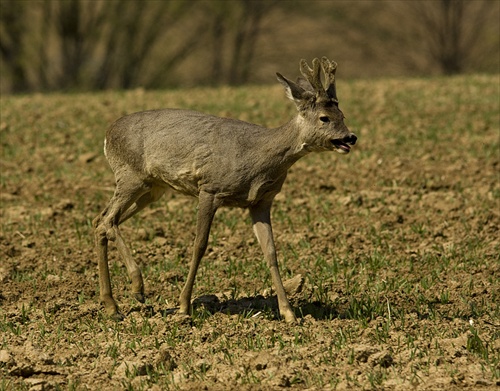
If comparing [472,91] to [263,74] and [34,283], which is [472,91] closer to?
[34,283]

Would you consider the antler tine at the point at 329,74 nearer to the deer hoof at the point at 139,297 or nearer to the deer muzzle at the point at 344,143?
the deer muzzle at the point at 344,143

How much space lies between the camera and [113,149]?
8.15 meters

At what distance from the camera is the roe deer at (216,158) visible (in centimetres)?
733

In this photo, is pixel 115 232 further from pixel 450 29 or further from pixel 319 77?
pixel 450 29

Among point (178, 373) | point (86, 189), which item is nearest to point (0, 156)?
point (86, 189)

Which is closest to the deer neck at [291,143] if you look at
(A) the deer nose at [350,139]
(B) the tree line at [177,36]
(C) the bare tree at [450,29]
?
(A) the deer nose at [350,139]

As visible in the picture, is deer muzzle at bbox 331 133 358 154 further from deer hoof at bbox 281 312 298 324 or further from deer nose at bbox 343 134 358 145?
deer hoof at bbox 281 312 298 324

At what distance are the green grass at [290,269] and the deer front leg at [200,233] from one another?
0.55 ft

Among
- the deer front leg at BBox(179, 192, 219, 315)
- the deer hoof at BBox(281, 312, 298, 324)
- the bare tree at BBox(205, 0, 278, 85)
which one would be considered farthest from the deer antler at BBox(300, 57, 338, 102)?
the bare tree at BBox(205, 0, 278, 85)

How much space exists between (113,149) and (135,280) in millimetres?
1133

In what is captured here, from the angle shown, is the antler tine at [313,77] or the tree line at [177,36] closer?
the antler tine at [313,77]

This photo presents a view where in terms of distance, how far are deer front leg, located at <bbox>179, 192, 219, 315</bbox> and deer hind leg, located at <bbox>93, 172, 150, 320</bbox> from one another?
387 mm

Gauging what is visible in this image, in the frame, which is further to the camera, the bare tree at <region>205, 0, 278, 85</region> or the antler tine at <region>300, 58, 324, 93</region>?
the bare tree at <region>205, 0, 278, 85</region>

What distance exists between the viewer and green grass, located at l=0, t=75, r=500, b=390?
6.63 m
